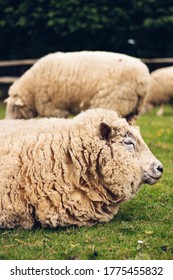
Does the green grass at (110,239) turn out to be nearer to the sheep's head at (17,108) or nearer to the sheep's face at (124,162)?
the sheep's face at (124,162)

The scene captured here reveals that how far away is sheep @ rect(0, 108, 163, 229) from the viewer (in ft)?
17.1

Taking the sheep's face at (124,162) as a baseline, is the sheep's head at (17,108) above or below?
below

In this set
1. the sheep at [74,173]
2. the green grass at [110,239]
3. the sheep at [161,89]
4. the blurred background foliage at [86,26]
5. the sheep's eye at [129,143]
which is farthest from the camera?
the blurred background foliage at [86,26]

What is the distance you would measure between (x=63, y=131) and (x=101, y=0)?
15501 millimetres

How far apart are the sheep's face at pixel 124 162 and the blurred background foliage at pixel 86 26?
15.1 m

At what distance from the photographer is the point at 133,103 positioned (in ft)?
31.9

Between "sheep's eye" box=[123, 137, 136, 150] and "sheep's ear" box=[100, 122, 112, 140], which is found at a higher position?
"sheep's ear" box=[100, 122, 112, 140]

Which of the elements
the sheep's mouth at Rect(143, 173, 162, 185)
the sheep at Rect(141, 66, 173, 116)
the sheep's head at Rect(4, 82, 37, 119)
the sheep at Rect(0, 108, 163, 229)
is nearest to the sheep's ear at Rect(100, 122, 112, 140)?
the sheep at Rect(0, 108, 163, 229)

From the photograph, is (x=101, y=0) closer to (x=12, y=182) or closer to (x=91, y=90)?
(x=91, y=90)

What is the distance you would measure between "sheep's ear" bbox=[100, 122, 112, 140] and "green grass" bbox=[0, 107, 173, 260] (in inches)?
30.2

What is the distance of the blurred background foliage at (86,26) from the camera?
20.3 meters

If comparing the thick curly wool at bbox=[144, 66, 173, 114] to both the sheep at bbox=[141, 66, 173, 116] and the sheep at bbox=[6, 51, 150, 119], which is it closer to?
the sheep at bbox=[141, 66, 173, 116]

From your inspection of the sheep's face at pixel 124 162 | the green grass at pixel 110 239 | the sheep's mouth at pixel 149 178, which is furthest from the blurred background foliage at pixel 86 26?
the sheep's mouth at pixel 149 178
